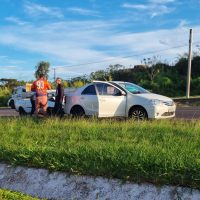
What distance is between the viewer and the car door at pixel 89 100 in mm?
15891

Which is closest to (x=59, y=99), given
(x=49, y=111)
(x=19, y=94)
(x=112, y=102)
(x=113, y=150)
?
(x=49, y=111)

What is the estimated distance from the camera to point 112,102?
15.6m

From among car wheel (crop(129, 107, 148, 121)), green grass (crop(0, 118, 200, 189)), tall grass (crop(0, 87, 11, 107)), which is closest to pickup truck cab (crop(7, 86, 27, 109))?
car wheel (crop(129, 107, 148, 121))

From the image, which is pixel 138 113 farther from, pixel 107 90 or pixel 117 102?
pixel 107 90

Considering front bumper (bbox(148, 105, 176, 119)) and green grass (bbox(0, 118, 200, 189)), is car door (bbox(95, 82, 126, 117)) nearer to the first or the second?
front bumper (bbox(148, 105, 176, 119))

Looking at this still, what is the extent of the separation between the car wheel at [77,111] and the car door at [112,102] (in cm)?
85

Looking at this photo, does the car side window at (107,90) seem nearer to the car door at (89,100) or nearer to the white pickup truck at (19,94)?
the car door at (89,100)

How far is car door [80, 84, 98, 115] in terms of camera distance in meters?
15.9

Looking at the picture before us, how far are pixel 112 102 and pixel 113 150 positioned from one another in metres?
8.01

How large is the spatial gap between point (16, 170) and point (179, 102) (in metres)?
25.3

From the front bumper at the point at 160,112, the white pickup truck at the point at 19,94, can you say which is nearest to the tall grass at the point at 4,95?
the white pickup truck at the point at 19,94

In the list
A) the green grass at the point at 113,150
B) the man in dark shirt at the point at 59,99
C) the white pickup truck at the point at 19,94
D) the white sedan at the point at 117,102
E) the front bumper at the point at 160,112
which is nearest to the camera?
the green grass at the point at 113,150

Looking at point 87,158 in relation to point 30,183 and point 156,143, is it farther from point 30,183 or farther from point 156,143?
point 156,143

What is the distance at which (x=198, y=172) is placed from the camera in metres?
6.14
